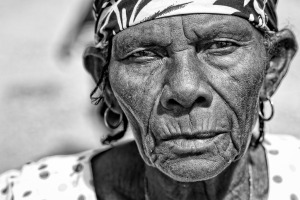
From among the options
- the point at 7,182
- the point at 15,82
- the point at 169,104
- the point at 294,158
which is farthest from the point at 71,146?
the point at 169,104

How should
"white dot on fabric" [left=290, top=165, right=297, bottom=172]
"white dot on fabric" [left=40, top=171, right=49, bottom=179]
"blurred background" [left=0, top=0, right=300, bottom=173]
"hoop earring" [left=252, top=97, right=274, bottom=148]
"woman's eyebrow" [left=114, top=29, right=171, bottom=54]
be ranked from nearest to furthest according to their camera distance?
"woman's eyebrow" [left=114, top=29, right=171, bottom=54], "hoop earring" [left=252, top=97, right=274, bottom=148], "white dot on fabric" [left=290, top=165, right=297, bottom=172], "white dot on fabric" [left=40, top=171, right=49, bottom=179], "blurred background" [left=0, top=0, right=300, bottom=173]

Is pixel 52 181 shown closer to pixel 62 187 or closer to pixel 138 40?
pixel 62 187

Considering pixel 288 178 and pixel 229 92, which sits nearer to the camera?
pixel 229 92

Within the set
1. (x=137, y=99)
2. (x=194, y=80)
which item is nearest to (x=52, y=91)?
(x=137, y=99)

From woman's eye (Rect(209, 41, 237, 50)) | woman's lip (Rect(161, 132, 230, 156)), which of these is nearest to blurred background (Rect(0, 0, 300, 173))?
woman's eye (Rect(209, 41, 237, 50))

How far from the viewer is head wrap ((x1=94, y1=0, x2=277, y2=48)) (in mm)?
2754

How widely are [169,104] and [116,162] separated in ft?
3.05

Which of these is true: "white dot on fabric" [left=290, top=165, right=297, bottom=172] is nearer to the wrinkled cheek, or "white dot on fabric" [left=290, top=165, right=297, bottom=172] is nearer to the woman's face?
the woman's face

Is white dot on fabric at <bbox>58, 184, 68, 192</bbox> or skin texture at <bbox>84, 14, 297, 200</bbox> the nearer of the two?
skin texture at <bbox>84, 14, 297, 200</bbox>

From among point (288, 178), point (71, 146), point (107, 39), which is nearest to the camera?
point (107, 39)

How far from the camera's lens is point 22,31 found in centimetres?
1145

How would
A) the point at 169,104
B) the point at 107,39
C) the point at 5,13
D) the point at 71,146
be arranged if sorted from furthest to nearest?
the point at 5,13 < the point at 71,146 < the point at 107,39 < the point at 169,104

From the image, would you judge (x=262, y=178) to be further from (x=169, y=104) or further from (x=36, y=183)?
(x=36, y=183)

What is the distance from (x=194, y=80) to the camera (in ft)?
8.82
